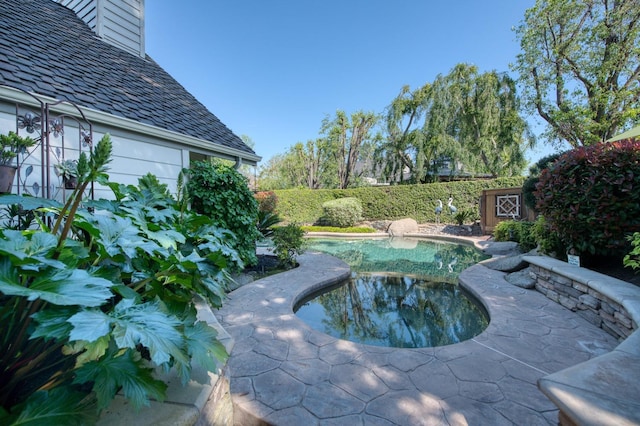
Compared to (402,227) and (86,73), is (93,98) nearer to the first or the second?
(86,73)

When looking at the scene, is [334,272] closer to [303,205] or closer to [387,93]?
[303,205]

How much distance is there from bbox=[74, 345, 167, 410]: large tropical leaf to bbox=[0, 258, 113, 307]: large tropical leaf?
0.26 metres

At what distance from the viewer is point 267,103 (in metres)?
22.5

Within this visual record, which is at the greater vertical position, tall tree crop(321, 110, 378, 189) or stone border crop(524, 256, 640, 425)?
tall tree crop(321, 110, 378, 189)

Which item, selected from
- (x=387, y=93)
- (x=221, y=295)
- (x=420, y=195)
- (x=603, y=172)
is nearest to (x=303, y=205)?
(x=420, y=195)

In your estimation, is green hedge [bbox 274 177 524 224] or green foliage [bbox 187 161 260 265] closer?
green foliage [bbox 187 161 260 265]

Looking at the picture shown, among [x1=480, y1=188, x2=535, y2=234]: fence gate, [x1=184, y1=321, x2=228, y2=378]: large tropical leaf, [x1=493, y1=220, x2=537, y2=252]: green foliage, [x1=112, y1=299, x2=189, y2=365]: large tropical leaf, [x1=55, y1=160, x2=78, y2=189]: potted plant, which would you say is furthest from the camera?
[x1=480, y1=188, x2=535, y2=234]: fence gate

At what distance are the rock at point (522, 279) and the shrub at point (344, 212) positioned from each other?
10189 mm

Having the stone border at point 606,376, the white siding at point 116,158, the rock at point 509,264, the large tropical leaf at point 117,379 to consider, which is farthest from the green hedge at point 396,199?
the large tropical leaf at point 117,379

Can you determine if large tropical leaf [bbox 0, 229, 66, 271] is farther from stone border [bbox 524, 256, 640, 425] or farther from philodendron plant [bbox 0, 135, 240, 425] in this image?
stone border [bbox 524, 256, 640, 425]

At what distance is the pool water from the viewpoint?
353 cm

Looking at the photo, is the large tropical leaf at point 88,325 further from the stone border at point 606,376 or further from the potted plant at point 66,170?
the potted plant at point 66,170

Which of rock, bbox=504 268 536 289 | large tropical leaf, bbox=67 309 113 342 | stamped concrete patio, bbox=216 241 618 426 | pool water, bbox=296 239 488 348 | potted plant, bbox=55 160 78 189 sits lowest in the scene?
pool water, bbox=296 239 488 348

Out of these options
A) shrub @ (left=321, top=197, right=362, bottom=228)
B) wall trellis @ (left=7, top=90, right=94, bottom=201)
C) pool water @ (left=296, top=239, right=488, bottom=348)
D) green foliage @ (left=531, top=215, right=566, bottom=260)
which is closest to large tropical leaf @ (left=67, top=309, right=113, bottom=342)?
wall trellis @ (left=7, top=90, right=94, bottom=201)
